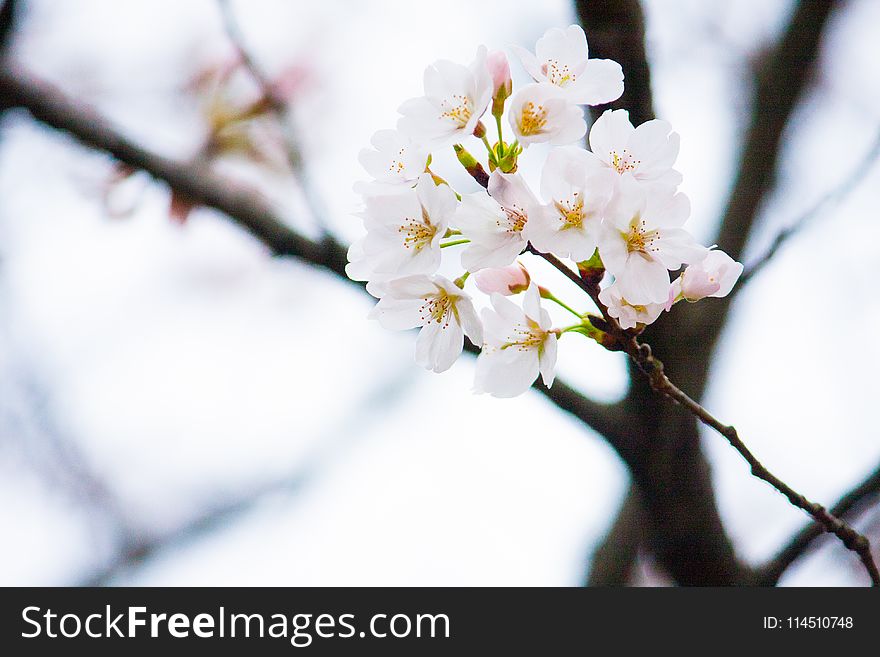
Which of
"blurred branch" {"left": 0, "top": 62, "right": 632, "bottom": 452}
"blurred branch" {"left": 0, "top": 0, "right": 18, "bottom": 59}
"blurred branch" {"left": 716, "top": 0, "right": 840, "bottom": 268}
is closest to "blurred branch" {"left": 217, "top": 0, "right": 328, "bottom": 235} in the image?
"blurred branch" {"left": 0, "top": 62, "right": 632, "bottom": 452}

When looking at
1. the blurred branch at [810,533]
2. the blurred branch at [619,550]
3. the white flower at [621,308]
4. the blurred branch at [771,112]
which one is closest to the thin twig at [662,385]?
the white flower at [621,308]

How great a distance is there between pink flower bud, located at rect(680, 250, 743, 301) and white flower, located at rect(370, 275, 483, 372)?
7.5 inches

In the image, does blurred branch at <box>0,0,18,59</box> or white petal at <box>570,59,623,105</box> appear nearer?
white petal at <box>570,59,623,105</box>

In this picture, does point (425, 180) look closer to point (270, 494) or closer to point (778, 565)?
point (778, 565)

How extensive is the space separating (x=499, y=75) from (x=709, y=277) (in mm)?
262

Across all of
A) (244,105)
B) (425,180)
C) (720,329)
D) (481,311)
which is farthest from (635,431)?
(244,105)

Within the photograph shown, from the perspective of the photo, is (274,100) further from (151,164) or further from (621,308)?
(621,308)

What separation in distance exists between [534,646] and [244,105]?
5.11ft

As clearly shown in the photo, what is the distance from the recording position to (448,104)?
646 millimetres

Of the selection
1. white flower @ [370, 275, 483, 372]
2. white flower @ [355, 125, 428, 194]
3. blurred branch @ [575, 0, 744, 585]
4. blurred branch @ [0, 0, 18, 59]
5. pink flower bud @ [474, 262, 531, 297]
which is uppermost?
white flower @ [355, 125, 428, 194]

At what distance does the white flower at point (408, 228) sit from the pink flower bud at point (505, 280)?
8 cm

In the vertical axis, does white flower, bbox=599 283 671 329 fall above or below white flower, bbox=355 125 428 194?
below

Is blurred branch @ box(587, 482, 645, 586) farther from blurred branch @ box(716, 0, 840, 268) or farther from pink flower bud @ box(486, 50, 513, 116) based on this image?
pink flower bud @ box(486, 50, 513, 116)

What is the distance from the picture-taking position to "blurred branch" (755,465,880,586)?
42.6 inches
